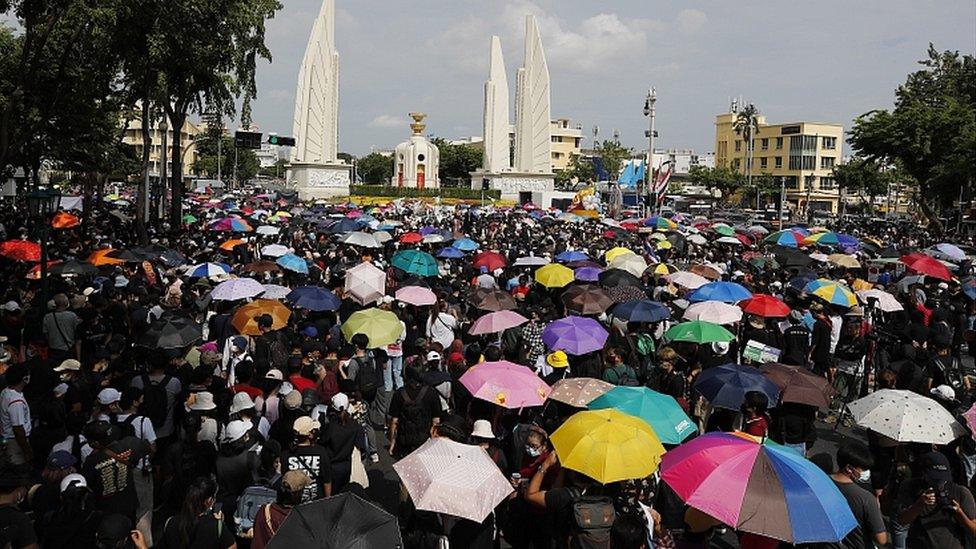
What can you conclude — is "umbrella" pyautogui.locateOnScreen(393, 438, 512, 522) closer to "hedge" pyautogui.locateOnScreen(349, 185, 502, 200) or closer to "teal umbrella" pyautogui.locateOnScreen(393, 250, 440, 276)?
"teal umbrella" pyautogui.locateOnScreen(393, 250, 440, 276)

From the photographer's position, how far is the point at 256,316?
9.15 meters

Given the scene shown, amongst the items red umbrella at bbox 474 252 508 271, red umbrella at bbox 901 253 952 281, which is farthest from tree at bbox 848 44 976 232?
red umbrella at bbox 474 252 508 271

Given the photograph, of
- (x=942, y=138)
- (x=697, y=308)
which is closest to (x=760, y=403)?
(x=697, y=308)

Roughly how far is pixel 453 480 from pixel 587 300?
6635 millimetres

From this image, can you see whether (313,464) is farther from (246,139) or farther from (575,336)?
(246,139)

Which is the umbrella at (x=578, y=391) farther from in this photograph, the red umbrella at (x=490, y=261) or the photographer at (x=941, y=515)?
the red umbrella at (x=490, y=261)

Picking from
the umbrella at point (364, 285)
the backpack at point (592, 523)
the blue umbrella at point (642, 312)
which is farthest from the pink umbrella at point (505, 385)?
the umbrella at point (364, 285)

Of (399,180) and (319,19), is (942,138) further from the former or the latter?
(399,180)

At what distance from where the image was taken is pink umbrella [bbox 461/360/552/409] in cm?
643

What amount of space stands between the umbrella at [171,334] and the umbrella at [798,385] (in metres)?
5.96

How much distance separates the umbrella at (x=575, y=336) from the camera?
8398 millimetres

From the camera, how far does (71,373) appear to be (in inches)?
275

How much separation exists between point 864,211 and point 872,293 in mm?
70297

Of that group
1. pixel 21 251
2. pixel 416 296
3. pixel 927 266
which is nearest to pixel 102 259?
pixel 21 251
